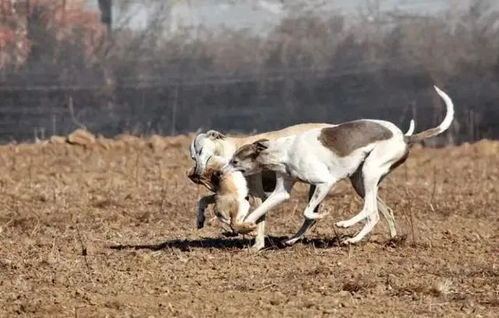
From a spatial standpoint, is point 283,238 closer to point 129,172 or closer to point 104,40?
point 129,172

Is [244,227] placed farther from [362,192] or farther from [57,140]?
[57,140]

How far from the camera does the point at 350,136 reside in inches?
395

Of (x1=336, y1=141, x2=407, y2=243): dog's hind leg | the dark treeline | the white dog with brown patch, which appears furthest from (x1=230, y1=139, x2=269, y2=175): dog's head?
the dark treeline

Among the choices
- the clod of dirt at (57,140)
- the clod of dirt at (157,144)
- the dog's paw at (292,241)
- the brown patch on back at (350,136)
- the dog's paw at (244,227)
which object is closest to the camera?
the dog's paw at (244,227)

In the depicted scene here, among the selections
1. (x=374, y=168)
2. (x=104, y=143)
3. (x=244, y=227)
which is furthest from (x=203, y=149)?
(x=104, y=143)

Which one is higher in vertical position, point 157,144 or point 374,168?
point 374,168

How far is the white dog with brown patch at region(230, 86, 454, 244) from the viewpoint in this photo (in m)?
9.91

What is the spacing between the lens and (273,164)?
9.95 meters

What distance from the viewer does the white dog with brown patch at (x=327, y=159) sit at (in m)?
9.91

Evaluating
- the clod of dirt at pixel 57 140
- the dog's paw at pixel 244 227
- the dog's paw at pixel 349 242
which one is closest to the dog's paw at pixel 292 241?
the dog's paw at pixel 349 242

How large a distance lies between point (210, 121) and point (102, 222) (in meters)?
10.8

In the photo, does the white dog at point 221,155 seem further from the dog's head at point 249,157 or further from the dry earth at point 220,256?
the dry earth at point 220,256

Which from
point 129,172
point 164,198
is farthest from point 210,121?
point 164,198

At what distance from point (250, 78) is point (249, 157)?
13049 mm
